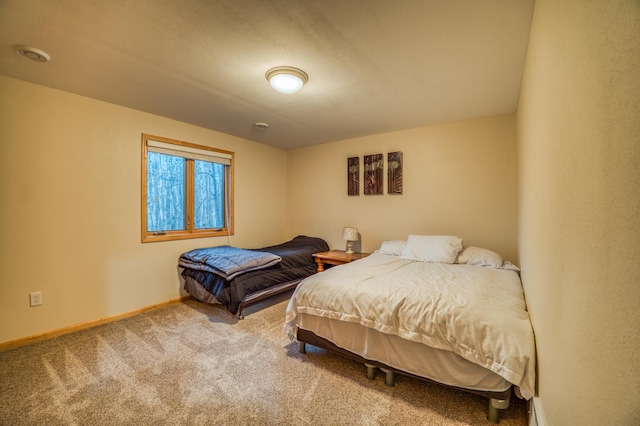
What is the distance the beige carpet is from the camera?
5.04 ft

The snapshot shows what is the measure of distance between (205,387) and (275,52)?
2369 millimetres

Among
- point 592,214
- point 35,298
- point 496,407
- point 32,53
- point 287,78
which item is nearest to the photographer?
point 592,214

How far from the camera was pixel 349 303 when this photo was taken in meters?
1.86

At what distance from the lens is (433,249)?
9.91ft

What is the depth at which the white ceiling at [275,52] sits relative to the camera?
1516mm

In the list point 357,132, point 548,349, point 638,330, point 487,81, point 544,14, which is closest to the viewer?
point 638,330

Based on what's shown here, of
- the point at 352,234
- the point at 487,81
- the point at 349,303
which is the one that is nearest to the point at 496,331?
the point at 349,303

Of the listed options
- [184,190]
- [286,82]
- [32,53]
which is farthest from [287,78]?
[184,190]

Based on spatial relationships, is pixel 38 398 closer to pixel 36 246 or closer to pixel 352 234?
pixel 36 246

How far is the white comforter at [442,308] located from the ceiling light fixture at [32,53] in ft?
8.43

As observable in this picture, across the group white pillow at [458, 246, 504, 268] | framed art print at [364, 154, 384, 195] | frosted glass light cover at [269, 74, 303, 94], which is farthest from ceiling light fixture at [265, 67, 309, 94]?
white pillow at [458, 246, 504, 268]

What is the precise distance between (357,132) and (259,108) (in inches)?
59.8

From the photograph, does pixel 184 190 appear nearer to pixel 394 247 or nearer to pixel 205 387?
pixel 205 387

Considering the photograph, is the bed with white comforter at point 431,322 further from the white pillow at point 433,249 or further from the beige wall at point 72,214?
the beige wall at point 72,214
